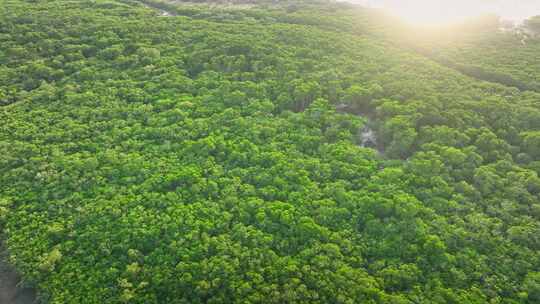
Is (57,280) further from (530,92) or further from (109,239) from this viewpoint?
(530,92)

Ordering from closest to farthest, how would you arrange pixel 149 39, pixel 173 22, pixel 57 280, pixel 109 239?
pixel 57 280
pixel 109 239
pixel 149 39
pixel 173 22

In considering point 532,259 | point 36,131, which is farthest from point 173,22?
point 532,259

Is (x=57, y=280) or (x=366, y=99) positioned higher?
(x=366, y=99)

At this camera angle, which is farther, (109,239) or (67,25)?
(67,25)

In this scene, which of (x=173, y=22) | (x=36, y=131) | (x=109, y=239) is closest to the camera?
(x=109, y=239)

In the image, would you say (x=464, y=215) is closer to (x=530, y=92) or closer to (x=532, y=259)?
(x=532, y=259)

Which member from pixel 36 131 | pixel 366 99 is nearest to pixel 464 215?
pixel 366 99

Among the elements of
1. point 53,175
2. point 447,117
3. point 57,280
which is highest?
point 447,117
